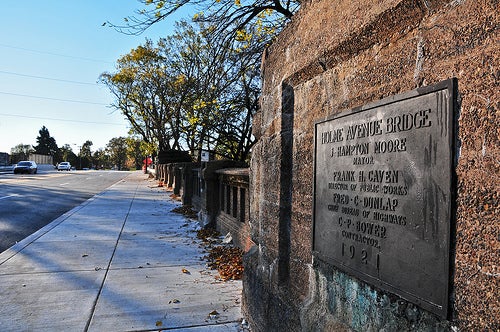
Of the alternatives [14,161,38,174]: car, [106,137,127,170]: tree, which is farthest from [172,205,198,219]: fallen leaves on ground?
[106,137,127,170]: tree

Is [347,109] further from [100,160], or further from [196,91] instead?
[100,160]

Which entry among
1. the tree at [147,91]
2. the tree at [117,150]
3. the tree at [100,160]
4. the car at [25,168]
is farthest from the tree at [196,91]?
the tree at [100,160]

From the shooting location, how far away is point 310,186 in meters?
2.71

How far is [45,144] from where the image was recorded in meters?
108

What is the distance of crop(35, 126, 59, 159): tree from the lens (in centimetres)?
10644

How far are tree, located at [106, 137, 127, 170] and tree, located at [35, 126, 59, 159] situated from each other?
18.0 meters

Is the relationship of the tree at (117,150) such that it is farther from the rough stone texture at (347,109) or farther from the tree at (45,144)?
the rough stone texture at (347,109)

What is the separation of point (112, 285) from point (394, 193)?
4046 millimetres

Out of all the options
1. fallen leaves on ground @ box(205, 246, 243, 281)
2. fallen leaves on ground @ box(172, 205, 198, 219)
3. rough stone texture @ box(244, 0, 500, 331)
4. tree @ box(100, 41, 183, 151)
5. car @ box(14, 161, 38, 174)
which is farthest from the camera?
car @ box(14, 161, 38, 174)

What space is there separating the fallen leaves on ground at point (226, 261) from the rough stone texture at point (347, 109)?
140 cm

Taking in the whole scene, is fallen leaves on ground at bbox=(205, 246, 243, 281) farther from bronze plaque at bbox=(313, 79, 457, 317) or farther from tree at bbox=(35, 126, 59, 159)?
tree at bbox=(35, 126, 59, 159)

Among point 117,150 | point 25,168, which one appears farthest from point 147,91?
point 117,150

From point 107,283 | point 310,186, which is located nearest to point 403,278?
point 310,186

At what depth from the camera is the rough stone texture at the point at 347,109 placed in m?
1.35
